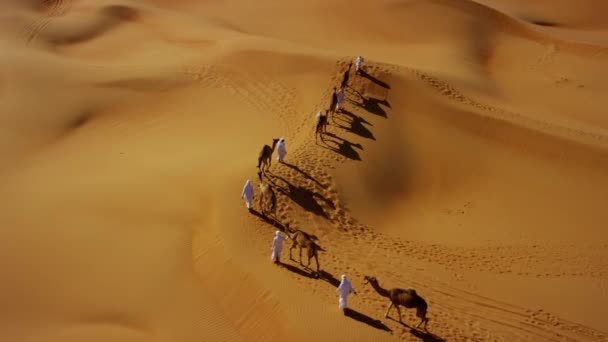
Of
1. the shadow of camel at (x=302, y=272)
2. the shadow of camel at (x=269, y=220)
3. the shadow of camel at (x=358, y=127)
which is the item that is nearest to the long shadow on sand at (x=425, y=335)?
the shadow of camel at (x=302, y=272)

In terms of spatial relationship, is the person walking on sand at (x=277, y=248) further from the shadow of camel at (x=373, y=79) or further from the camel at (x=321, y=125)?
the shadow of camel at (x=373, y=79)

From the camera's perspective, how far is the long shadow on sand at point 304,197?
11.9m

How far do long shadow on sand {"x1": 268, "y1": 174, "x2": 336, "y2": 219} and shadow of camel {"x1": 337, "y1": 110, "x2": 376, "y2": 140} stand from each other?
11.3ft

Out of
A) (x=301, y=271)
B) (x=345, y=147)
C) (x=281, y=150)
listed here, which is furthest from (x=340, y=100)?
(x=301, y=271)

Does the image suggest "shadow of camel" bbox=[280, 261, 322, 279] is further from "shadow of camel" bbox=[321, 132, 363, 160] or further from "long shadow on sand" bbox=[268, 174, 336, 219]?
"shadow of camel" bbox=[321, 132, 363, 160]

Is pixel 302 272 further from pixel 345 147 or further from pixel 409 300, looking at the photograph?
pixel 345 147

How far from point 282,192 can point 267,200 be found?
0.97 metres

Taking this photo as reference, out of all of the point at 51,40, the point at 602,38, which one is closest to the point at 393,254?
the point at 51,40

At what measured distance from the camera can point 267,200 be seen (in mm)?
11141

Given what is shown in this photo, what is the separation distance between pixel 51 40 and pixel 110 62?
4.26 meters

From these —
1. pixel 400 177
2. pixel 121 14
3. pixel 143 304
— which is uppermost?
pixel 121 14

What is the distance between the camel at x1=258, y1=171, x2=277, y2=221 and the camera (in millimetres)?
11019

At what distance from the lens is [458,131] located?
15992 millimetres

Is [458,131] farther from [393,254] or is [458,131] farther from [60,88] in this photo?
[60,88]
